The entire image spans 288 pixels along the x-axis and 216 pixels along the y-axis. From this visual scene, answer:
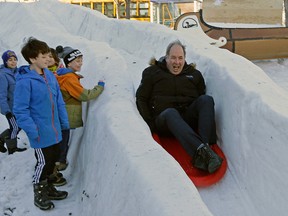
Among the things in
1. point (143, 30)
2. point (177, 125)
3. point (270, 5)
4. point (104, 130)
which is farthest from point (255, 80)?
point (270, 5)

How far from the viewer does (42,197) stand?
299 cm

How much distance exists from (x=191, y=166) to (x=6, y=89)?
234 centimetres

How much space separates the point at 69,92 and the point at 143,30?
14.0 ft

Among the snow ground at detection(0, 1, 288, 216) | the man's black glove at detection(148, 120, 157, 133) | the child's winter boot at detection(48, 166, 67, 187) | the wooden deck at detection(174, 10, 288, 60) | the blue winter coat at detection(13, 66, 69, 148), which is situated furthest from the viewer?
the wooden deck at detection(174, 10, 288, 60)

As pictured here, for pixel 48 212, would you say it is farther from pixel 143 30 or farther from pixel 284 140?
pixel 143 30

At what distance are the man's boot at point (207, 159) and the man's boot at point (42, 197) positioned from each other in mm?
1236

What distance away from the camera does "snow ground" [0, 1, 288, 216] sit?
222 centimetres

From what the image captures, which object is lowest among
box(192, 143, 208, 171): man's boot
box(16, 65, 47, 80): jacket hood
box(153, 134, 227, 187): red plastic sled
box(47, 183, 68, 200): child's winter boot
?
box(47, 183, 68, 200): child's winter boot

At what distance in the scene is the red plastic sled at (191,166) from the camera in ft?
9.78

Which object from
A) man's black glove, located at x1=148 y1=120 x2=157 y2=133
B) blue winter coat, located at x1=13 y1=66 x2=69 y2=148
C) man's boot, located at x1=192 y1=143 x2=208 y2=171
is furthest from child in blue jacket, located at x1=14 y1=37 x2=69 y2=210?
man's boot, located at x1=192 y1=143 x2=208 y2=171

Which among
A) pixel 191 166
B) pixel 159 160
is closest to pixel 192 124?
pixel 191 166

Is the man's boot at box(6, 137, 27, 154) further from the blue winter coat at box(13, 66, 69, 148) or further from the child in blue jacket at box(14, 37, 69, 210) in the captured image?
the blue winter coat at box(13, 66, 69, 148)

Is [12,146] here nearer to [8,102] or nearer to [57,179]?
[8,102]

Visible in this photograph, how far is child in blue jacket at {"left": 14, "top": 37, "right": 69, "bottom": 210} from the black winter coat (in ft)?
2.89
